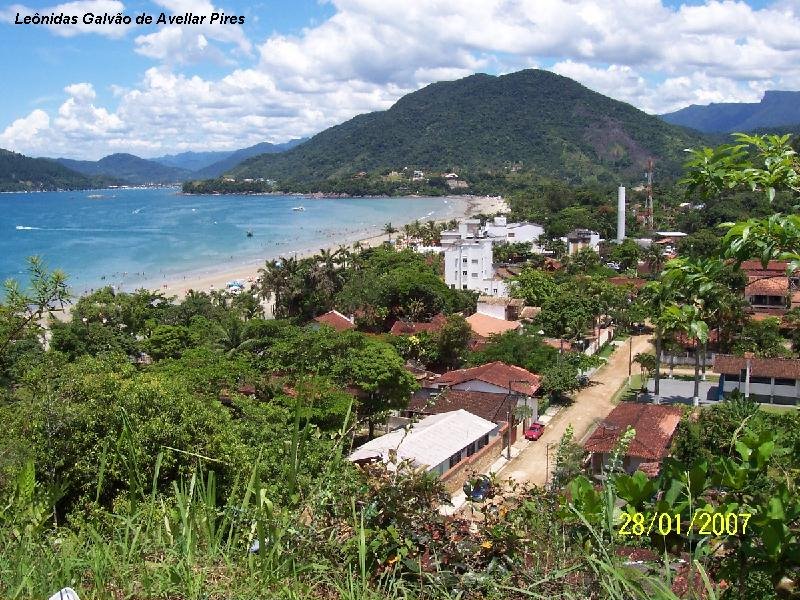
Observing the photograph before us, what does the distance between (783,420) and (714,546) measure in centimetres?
1138

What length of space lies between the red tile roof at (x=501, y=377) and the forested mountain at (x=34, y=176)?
6263 inches

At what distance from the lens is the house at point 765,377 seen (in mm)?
19031

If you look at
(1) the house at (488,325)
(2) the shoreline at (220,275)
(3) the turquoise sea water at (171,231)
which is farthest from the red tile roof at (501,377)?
(3) the turquoise sea water at (171,231)

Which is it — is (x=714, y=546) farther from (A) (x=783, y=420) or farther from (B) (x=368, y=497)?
(A) (x=783, y=420)

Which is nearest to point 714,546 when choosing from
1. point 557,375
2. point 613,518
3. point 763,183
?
point 613,518

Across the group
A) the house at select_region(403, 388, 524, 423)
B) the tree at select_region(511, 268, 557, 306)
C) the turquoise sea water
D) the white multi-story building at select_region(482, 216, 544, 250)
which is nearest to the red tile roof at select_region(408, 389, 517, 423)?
the house at select_region(403, 388, 524, 423)

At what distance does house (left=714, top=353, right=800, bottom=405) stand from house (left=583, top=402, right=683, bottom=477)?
13.5ft

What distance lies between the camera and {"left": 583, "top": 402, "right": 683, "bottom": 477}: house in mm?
12922

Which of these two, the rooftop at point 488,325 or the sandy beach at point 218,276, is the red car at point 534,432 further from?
the sandy beach at point 218,276

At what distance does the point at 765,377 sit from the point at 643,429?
7.17 meters

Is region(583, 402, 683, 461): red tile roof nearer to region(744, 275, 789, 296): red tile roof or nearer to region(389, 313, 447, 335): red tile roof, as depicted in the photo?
region(389, 313, 447, 335): red tile roof

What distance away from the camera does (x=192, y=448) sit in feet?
25.7

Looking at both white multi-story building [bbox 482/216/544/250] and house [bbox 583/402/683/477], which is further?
white multi-story building [bbox 482/216/544/250]
